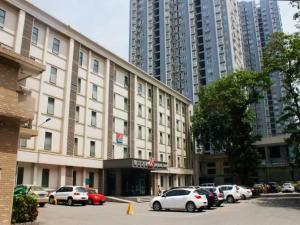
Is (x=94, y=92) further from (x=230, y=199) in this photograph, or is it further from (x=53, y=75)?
(x=230, y=199)

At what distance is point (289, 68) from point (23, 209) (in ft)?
97.2

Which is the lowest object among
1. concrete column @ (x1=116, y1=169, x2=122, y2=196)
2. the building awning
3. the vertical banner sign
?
concrete column @ (x1=116, y1=169, x2=122, y2=196)

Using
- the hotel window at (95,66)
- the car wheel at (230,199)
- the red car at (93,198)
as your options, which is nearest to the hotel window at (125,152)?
the hotel window at (95,66)

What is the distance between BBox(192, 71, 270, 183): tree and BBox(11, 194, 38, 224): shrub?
36.2 meters

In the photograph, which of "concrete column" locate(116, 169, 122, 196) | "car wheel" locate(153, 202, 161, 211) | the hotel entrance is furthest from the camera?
"concrete column" locate(116, 169, 122, 196)

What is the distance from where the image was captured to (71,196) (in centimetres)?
2517

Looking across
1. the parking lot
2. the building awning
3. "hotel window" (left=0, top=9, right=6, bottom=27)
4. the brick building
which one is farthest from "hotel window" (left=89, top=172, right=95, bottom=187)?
the brick building

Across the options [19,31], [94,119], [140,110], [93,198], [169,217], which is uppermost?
[19,31]

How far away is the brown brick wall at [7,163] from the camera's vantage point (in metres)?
11.6

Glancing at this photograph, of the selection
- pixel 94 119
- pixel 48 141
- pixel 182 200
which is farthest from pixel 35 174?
pixel 182 200

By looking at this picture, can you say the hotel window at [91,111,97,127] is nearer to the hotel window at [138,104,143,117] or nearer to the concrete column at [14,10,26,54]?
the hotel window at [138,104,143,117]

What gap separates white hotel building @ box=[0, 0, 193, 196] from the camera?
28.5 metres

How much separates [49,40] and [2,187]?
75.4 ft

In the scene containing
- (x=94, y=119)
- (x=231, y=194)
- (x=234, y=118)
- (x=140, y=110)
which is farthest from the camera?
(x=234, y=118)
